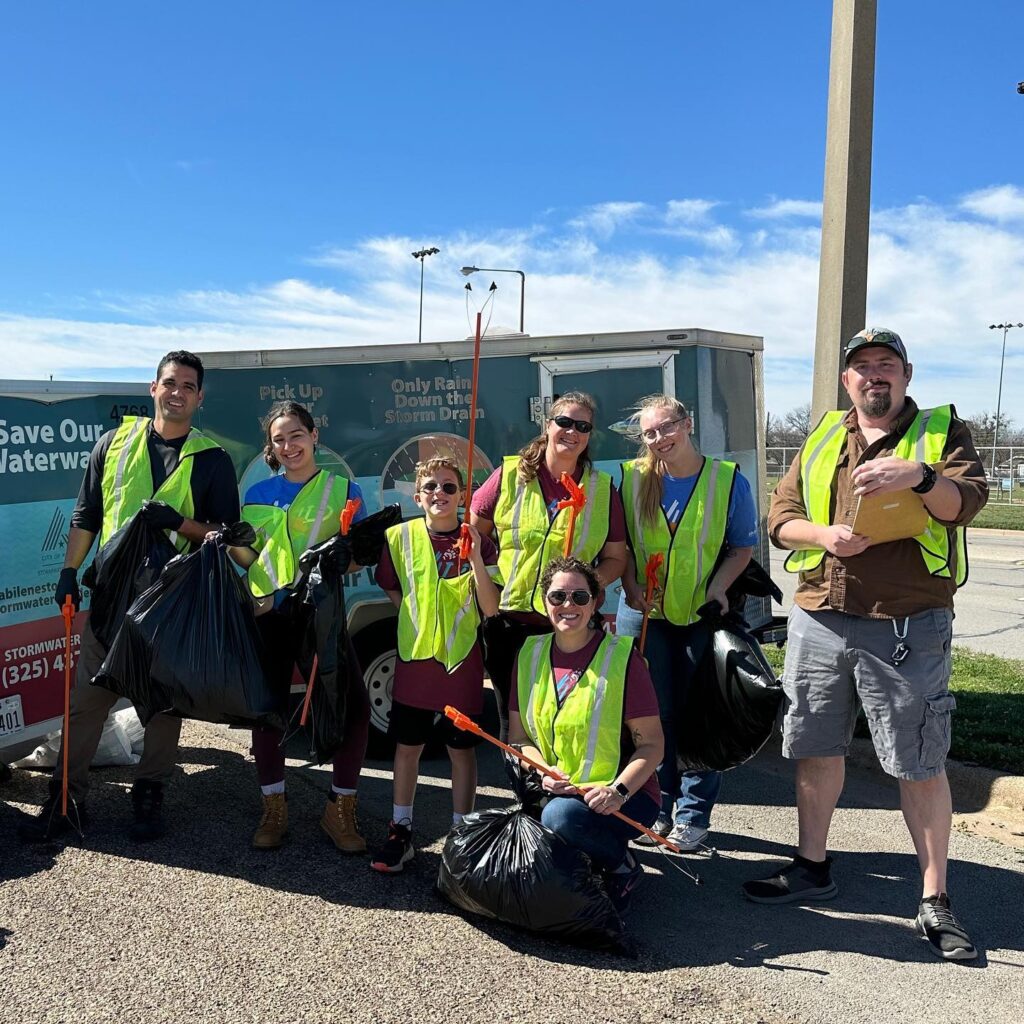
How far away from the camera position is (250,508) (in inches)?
159

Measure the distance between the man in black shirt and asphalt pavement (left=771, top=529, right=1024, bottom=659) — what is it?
14.2 ft

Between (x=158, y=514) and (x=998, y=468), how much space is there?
104 feet

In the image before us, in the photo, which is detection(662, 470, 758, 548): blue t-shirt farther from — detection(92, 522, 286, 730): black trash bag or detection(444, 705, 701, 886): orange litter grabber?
detection(92, 522, 286, 730): black trash bag

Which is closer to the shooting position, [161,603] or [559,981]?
[559,981]

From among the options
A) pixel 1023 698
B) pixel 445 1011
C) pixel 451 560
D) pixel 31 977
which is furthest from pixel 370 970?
pixel 1023 698

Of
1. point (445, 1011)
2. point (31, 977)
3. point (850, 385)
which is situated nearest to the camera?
point (445, 1011)

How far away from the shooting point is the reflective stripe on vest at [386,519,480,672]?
3.75 meters

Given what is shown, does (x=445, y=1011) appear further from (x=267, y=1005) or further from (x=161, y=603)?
(x=161, y=603)

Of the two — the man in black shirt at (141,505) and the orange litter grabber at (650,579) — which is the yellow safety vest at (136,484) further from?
the orange litter grabber at (650,579)

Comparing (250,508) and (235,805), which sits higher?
(250,508)

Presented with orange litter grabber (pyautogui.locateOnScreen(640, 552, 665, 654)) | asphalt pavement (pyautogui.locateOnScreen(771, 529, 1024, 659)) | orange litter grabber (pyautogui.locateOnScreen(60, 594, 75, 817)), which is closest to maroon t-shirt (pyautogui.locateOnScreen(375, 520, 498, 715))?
orange litter grabber (pyautogui.locateOnScreen(640, 552, 665, 654))

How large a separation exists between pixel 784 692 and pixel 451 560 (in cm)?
131

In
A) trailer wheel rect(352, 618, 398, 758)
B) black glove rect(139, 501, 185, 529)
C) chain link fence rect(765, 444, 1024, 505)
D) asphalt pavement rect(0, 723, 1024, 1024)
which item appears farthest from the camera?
chain link fence rect(765, 444, 1024, 505)

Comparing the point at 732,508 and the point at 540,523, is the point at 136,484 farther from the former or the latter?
the point at 732,508
